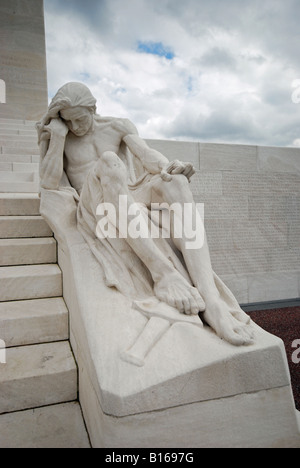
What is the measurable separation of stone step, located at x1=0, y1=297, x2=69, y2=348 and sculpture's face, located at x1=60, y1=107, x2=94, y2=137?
1228mm

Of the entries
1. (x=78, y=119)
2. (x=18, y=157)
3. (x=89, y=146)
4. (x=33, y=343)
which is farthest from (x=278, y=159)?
(x=33, y=343)

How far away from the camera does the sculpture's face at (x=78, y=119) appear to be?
2.19 meters

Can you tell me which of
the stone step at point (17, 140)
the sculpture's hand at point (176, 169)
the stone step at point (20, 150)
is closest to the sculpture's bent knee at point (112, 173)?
the sculpture's hand at point (176, 169)

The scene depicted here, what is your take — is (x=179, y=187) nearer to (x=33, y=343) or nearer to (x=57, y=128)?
(x=57, y=128)

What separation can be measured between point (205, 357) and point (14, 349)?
3.89 feet

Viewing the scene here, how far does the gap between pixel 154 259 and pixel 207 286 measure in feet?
1.03

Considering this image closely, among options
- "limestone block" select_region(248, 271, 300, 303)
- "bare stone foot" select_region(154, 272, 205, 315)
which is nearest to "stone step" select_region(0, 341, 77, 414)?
"bare stone foot" select_region(154, 272, 205, 315)

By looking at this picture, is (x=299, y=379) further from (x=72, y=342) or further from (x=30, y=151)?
(x=30, y=151)

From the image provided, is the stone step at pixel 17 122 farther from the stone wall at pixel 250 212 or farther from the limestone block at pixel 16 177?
the stone wall at pixel 250 212

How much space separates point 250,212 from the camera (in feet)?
14.0

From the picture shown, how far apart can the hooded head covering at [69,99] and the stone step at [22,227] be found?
0.84m

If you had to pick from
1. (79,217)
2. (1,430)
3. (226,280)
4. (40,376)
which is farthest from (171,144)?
(1,430)

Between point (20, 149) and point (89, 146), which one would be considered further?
point (20, 149)

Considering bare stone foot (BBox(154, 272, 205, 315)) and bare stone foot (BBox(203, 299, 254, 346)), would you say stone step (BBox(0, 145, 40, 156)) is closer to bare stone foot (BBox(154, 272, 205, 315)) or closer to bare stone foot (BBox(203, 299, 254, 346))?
bare stone foot (BBox(154, 272, 205, 315))
